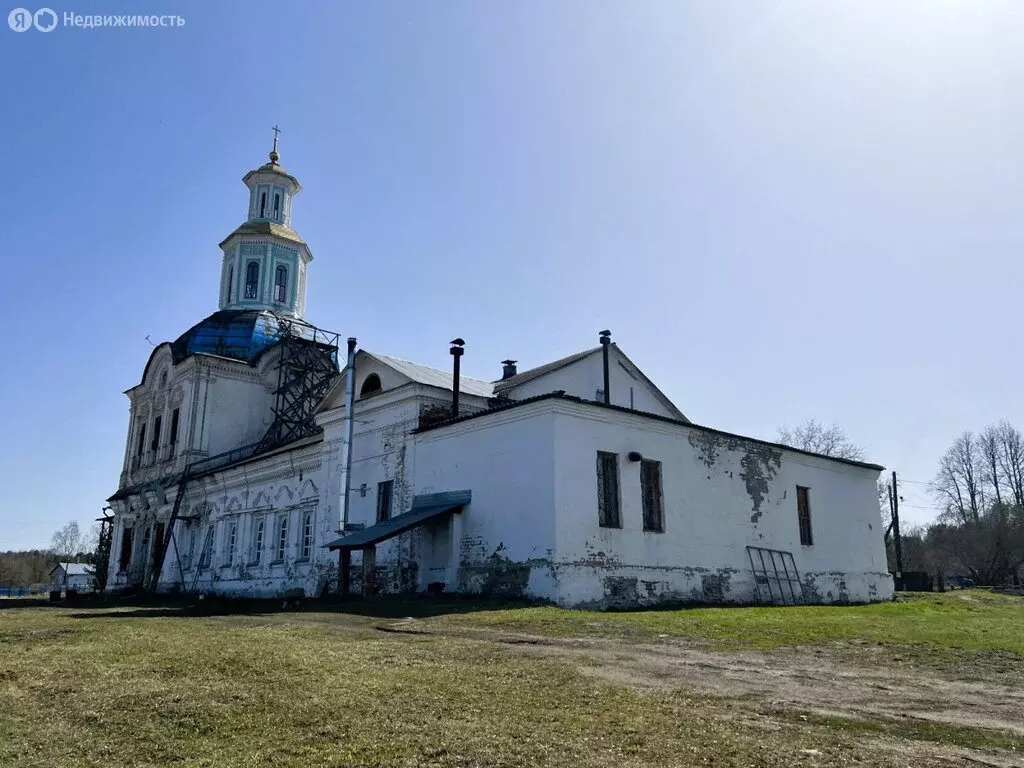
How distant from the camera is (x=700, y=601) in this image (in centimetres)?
1958

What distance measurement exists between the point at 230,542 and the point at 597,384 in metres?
15.1

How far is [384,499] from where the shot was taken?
22.6 meters

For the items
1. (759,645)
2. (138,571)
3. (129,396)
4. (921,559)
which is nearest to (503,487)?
(759,645)

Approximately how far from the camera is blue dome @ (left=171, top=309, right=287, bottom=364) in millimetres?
37344

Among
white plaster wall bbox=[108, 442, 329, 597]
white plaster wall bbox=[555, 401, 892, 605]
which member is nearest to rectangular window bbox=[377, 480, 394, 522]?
white plaster wall bbox=[108, 442, 329, 597]

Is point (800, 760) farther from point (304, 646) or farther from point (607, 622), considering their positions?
point (607, 622)

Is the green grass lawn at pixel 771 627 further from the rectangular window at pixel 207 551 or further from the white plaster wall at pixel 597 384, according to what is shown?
the rectangular window at pixel 207 551

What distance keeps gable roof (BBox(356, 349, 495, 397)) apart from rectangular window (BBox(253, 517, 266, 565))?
336 inches

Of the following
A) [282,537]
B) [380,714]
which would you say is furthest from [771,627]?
[282,537]

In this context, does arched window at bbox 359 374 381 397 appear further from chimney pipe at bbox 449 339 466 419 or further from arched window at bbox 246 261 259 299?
arched window at bbox 246 261 259 299

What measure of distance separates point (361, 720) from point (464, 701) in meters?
0.90

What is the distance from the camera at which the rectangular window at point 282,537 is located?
27.2 m

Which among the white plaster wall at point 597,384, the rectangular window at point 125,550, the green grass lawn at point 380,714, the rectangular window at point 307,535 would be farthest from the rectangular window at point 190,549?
the green grass lawn at point 380,714

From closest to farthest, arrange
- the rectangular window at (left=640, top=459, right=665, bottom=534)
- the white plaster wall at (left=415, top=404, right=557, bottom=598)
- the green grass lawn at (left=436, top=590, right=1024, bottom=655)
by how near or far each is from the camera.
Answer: the green grass lawn at (left=436, top=590, right=1024, bottom=655) → the white plaster wall at (left=415, top=404, right=557, bottom=598) → the rectangular window at (left=640, top=459, right=665, bottom=534)
